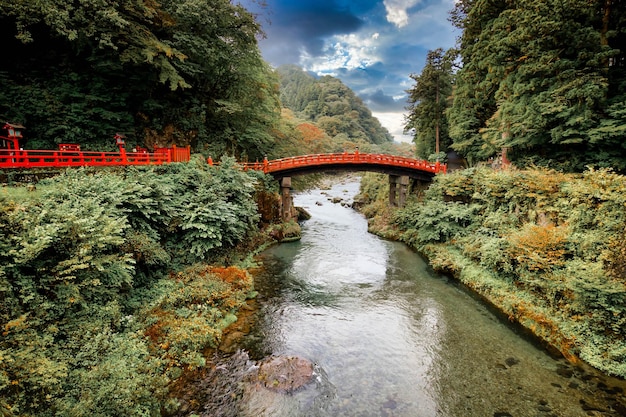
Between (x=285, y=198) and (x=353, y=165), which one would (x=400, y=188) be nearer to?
(x=353, y=165)

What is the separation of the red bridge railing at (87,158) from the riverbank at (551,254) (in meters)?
16.5

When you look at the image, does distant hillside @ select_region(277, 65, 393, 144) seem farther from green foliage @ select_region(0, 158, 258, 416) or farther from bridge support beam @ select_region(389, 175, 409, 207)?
green foliage @ select_region(0, 158, 258, 416)

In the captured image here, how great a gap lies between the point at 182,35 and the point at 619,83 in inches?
982

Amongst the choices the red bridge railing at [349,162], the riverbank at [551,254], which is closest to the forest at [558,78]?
the riverbank at [551,254]

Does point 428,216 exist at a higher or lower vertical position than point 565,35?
lower

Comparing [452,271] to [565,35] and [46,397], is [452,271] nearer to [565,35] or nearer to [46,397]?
[565,35]

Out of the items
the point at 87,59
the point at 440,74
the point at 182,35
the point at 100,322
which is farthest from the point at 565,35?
the point at 87,59

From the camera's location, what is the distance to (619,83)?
15148 mm

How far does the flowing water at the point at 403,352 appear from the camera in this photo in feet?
25.5

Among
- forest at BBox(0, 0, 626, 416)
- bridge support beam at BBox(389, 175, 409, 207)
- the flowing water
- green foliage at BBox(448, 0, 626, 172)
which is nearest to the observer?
forest at BBox(0, 0, 626, 416)

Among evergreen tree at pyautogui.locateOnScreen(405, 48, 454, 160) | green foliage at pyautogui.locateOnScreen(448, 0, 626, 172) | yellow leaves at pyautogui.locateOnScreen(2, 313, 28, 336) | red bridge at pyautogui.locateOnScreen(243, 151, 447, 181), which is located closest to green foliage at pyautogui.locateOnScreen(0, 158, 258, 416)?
yellow leaves at pyautogui.locateOnScreen(2, 313, 28, 336)

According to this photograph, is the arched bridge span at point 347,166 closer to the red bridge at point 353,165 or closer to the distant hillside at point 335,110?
the red bridge at point 353,165

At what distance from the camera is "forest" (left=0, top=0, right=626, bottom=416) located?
23.6ft

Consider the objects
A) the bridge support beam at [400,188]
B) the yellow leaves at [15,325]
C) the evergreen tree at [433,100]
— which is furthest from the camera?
the evergreen tree at [433,100]
